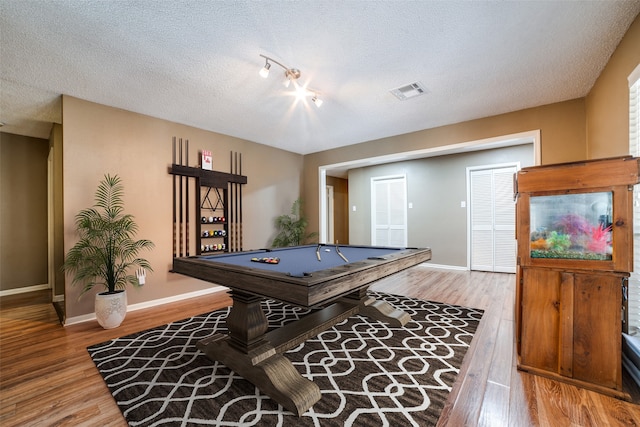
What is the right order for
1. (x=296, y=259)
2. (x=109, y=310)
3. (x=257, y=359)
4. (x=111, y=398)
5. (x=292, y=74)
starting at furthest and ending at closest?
(x=109, y=310) < (x=292, y=74) < (x=296, y=259) < (x=257, y=359) < (x=111, y=398)

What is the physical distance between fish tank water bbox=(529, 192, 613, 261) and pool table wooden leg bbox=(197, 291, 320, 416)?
5.93ft

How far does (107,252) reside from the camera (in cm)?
298

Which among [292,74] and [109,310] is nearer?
[292,74]

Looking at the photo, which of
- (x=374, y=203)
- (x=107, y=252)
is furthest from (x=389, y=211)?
(x=107, y=252)

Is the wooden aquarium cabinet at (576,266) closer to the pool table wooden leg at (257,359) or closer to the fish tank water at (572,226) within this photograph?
the fish tank water at (572,226)

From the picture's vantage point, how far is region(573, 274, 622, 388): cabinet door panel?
1619 millimetres

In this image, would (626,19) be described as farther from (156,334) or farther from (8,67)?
(8,67)

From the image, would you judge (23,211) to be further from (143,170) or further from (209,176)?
(209,176)

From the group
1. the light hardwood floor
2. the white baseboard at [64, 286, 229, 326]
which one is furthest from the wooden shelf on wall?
the light hardwood floor

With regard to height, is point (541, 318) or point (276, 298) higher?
point (276, 298)

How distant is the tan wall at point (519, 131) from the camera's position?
10.4ft

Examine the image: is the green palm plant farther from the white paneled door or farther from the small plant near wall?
→ the white paneled door

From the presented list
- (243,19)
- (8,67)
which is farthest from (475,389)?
(8,67)

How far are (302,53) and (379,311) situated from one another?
2.53 metres
